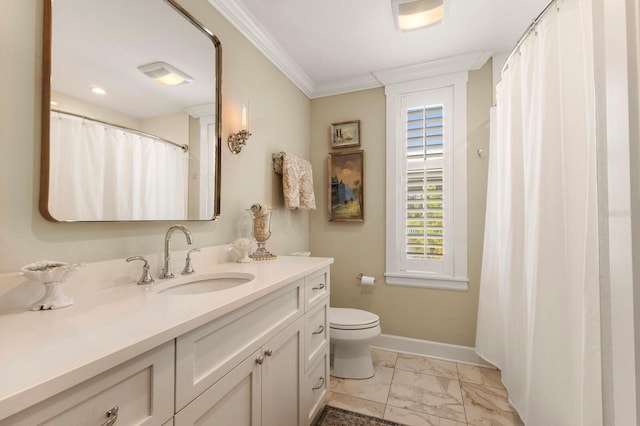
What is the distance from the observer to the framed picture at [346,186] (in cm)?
258

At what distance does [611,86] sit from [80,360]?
116cm

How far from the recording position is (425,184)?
2.38 m

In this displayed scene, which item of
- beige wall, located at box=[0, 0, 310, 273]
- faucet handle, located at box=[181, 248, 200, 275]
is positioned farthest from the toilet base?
faucet handle, located at box=[181, 248, 200, 275]

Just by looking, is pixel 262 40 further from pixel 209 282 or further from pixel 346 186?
pixel 209 282

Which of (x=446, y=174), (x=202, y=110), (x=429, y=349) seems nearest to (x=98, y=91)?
(x=202, y=110)

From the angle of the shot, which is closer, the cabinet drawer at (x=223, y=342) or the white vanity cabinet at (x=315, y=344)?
the cabinet drawer at (x=223, y=342)

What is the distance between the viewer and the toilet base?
2.03 m

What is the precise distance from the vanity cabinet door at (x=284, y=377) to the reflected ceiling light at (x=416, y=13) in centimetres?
186

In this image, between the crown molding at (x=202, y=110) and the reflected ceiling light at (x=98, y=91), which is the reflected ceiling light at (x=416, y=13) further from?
the reflected ceiling light at (x=98, y=91)

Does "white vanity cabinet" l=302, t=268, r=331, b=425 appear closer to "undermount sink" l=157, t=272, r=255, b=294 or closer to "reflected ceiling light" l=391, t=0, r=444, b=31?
"undermount sink" l=157, t=272, r=255, b=294

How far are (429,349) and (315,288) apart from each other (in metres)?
1.43

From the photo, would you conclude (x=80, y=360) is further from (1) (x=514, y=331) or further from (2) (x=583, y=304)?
(1) (x=514, y=331)

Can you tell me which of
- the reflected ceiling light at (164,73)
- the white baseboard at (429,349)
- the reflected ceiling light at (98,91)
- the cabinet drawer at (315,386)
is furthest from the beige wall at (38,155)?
the white baseboard at (429,349)

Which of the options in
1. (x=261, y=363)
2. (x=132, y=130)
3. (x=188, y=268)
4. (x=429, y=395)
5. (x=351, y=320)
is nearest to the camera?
(x=261, y=363)
